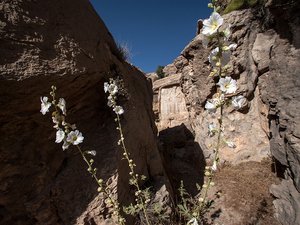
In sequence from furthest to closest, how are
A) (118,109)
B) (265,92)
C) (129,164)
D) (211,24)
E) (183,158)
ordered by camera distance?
(183,158)
(265,92)
(118,109)
(129,164)
(211,24)

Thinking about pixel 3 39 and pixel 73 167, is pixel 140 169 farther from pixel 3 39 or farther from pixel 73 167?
pixel 3 39

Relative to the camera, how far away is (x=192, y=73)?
6211 mm

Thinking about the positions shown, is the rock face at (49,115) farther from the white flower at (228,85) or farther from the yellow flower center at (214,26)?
the white flower at (228,85)

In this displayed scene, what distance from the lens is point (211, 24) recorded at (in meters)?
1.24

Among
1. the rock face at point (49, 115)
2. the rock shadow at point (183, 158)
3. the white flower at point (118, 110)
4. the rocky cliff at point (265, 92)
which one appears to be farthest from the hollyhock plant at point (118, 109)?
the rocky cliff at point (265, 92)

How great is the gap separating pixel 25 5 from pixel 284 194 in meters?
4.80

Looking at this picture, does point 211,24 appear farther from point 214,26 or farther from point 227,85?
point 227,85

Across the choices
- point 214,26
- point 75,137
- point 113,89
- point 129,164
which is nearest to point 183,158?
point 129,164

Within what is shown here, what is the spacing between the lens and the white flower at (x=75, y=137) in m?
1.28

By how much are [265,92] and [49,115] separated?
513 centimetres

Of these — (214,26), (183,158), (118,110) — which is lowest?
(183,158)

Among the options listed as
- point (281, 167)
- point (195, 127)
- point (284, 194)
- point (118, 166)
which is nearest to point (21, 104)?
point (118, 166)

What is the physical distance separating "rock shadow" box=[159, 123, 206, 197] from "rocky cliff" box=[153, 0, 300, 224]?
42 cm

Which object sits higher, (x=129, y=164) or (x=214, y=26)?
(x=214, y=26)
